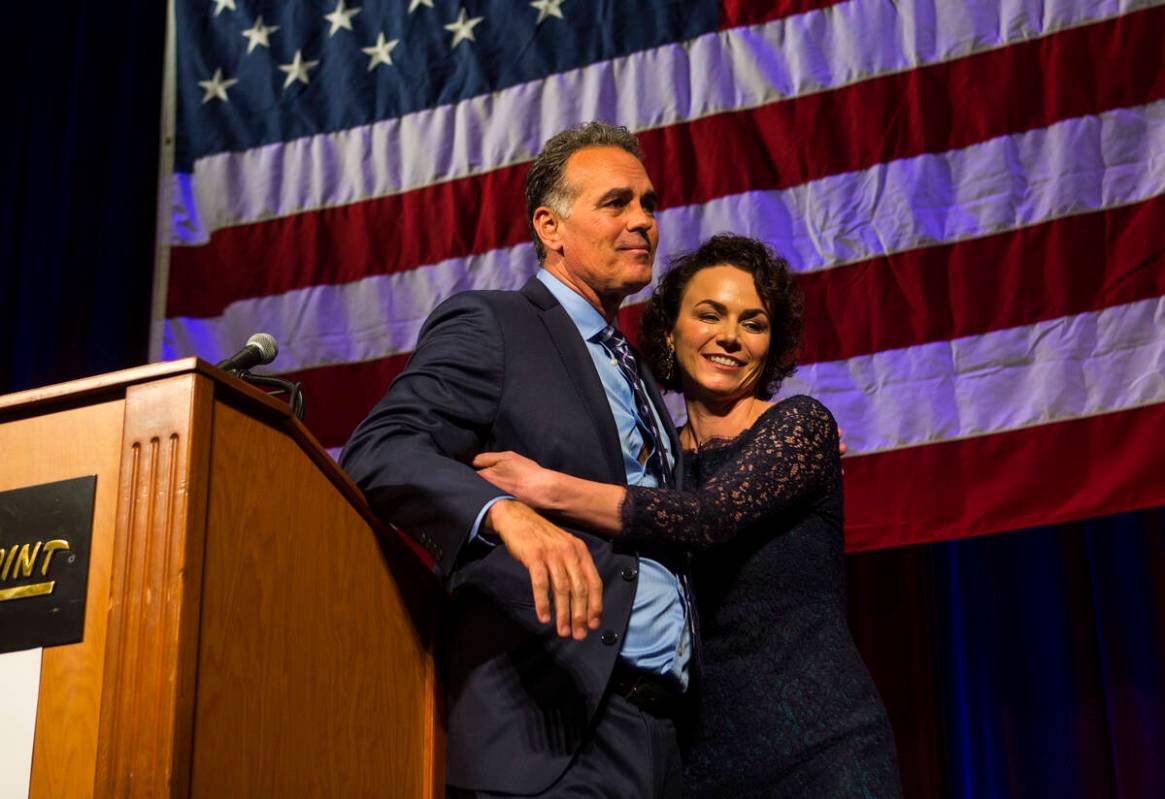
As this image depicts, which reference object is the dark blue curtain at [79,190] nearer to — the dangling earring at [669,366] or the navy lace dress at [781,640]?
the dangling earring at [669,366]

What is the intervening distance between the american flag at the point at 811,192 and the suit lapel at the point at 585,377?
56.8 inches

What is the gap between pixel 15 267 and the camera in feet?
13.5

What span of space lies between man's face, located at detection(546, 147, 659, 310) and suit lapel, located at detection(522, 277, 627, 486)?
21 cm

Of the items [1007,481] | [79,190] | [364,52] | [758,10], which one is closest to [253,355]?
[1007,481]

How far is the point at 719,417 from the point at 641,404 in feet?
1.45

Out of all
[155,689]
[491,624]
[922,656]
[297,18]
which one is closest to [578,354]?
[491,624]

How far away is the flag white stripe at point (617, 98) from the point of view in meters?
3.31

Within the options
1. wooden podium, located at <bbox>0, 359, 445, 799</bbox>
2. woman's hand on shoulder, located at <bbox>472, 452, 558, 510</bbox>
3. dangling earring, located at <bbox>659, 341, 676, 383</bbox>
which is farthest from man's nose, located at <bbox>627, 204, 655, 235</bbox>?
wooden podium, located at <bbox>0, 359, 445, 799</bbox>

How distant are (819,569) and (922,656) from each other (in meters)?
1.31

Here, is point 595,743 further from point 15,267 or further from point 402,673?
point 15,267

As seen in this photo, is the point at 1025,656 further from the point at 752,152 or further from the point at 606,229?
the point at 606,229

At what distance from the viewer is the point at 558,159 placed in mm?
2240

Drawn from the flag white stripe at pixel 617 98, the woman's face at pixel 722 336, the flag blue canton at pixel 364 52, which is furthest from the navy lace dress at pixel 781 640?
the flag blue canton at pixel 364 52

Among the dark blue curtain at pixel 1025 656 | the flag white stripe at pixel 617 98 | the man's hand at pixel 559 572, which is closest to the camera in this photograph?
the man's hand at pixel 559 572
